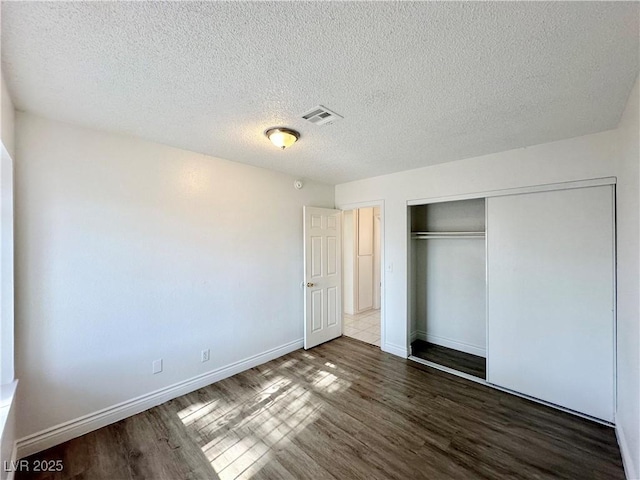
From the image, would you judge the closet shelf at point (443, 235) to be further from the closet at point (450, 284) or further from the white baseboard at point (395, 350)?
the white baseboard at point (395, 350)

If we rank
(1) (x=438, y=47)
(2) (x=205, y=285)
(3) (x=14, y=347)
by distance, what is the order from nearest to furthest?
(1) (x=438, y=47) < (3) (x=14, y=347) < (2) (x=205, y=285)

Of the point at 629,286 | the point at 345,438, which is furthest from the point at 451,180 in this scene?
the point at 345,438

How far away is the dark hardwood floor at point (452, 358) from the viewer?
10.6 feet

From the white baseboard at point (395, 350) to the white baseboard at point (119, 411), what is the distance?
1701mm

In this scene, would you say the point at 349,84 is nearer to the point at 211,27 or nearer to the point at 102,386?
the point at 211,27

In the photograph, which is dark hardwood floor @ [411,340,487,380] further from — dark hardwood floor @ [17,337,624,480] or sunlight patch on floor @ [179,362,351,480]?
sunlight patch on floor @ [179,362,351,480]

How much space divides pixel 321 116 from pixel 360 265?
406 cm

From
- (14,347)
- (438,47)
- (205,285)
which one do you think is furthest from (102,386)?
(438,47)

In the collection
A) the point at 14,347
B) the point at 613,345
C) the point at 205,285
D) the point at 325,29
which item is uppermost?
the point at 325,29

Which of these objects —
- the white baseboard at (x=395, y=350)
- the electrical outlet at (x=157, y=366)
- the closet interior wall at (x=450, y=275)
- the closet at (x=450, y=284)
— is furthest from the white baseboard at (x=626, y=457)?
the electrical outlet at (x=157, y=366)

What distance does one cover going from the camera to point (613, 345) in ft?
7.30

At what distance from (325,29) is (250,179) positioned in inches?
89.9

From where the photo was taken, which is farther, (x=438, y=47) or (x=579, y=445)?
(x=579, y=445)

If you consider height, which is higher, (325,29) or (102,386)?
(325,29)
